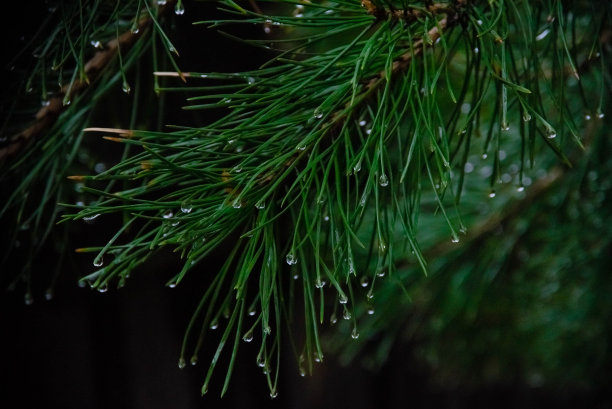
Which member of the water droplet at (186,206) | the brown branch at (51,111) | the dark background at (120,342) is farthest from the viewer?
the dark background at (120,342)

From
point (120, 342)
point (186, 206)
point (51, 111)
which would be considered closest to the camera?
point (186, 206)

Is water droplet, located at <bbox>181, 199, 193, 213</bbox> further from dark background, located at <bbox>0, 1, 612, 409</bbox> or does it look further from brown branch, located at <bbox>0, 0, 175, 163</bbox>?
dark background, located at <bbox>0, 1, 612, 409</bbox>

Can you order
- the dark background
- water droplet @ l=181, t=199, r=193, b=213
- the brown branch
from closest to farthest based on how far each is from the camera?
water droplet @ l=181, t=199, r=193, b=213, the brown branch, the dark background

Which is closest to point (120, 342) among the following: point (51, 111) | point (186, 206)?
point (51, 111)

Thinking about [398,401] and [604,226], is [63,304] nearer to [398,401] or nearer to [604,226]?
[604,226]

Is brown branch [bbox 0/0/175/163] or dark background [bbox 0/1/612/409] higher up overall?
brown branch [bbox 0/0/175/163]

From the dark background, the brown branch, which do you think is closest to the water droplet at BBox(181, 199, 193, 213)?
the brown branch

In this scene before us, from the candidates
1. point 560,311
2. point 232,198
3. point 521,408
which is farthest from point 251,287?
point 521,408

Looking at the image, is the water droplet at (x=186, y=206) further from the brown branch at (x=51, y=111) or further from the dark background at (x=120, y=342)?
the dark background at (x=120, y=342)

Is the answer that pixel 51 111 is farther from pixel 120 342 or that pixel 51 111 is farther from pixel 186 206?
pixel 120 342

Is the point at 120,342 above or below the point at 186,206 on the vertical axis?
below

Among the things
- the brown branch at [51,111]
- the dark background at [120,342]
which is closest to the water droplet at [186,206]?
the brown branch at [51,111]
